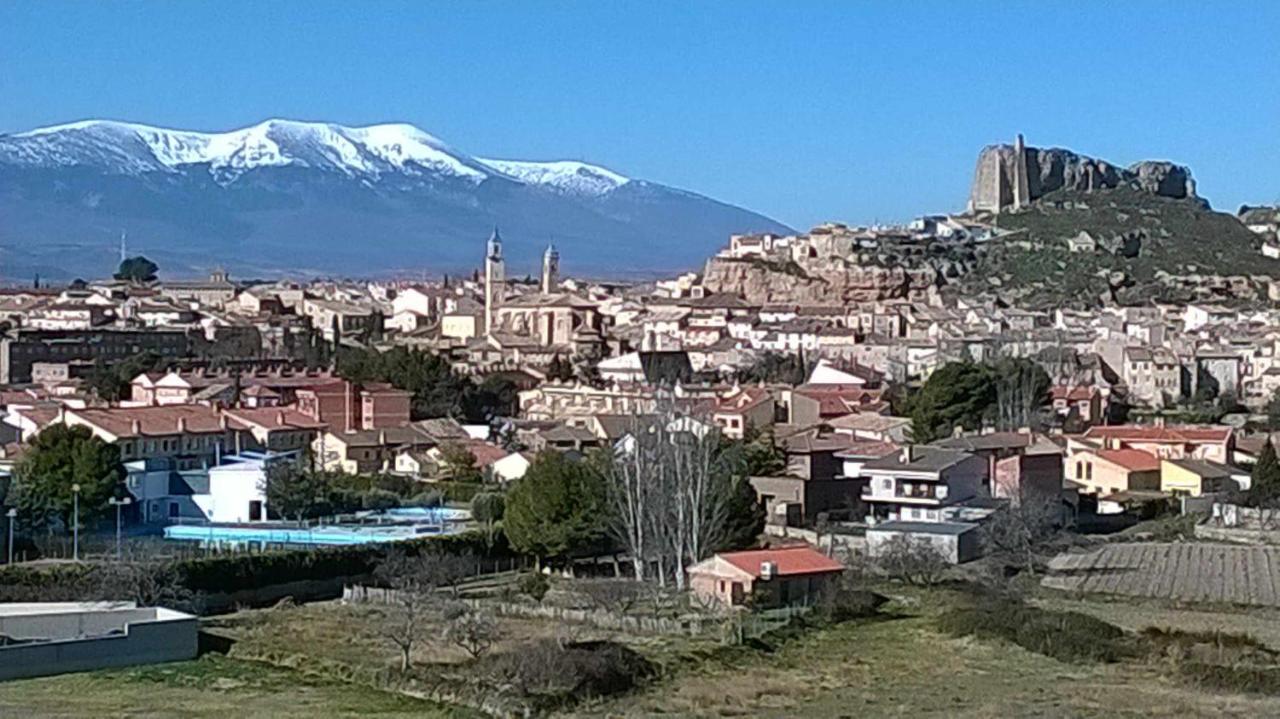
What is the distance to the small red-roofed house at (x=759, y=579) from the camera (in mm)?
22344

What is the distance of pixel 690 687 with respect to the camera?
17703mm

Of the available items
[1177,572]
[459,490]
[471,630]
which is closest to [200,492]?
[459,490]

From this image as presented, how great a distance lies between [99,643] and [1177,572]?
1367 centimetres

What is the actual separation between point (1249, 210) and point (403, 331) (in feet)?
179

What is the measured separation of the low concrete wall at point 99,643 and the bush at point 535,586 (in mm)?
4566

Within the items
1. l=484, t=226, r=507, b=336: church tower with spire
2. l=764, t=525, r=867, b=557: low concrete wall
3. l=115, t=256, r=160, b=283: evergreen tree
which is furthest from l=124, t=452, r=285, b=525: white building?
l=115, t=256, r=160, b=283: evergreen tree

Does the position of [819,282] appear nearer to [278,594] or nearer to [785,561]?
[785,561]

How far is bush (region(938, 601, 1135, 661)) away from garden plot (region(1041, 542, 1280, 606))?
2.43 meters

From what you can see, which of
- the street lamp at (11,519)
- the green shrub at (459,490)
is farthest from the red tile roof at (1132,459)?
the street lamp at (11,519)

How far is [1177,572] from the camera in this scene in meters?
25.2

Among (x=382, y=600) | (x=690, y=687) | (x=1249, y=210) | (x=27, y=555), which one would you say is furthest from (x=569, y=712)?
(x=1249, y=210)

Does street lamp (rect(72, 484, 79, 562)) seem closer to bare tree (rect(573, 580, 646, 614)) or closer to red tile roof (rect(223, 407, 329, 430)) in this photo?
bare tree (rect(573, 580, 646, 614))

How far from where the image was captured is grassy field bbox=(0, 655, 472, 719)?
53.6 ft

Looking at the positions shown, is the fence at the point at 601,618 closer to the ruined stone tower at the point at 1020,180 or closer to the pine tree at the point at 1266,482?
the pine tree at the point at 1266,482
